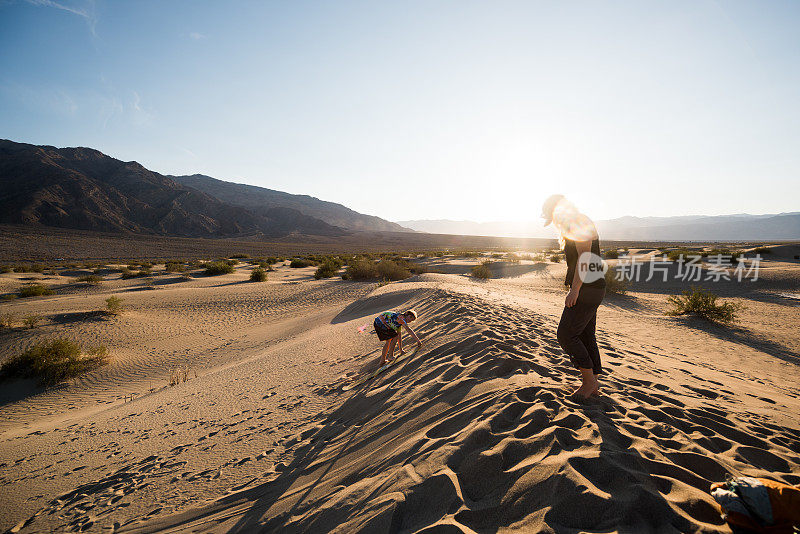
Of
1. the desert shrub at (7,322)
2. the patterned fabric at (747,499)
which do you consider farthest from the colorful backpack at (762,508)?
the desert shrub at (7,322)

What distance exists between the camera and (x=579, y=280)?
115 inches

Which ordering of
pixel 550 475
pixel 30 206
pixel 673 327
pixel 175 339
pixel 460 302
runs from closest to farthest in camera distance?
pixel 550 475 < pixel 460 302 < pixel 673 327 < pixel 175 339 < pixel 30 206

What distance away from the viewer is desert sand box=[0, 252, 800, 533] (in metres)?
2.04

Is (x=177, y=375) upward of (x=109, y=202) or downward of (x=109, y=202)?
downward

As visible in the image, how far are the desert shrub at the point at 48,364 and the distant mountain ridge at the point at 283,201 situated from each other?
5042 inches

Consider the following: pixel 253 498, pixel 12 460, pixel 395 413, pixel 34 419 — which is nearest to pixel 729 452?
pixel 395 413

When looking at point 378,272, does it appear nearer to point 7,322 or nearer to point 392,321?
point 392,321

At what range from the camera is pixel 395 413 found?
3.48 m

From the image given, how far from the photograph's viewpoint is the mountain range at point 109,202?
61469mm

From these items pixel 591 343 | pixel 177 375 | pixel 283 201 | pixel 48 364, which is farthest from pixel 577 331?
pixel 283 201

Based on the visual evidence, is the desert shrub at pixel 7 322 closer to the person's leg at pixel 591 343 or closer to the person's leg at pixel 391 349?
the person's leg at pixel 391 349

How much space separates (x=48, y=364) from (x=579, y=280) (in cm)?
1051

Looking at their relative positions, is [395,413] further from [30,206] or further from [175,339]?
[30,206]

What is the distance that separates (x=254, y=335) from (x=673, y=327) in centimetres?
1193
